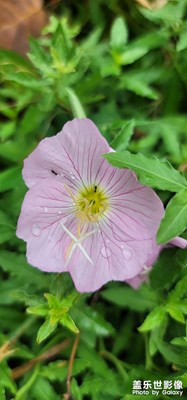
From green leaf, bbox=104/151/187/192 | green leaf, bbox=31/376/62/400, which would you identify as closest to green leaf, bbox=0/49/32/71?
green leaf, bbox=104/151/187/192

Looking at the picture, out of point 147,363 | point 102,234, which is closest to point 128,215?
point 102,234

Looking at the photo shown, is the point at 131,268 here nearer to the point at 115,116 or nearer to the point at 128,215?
the point at 128,215

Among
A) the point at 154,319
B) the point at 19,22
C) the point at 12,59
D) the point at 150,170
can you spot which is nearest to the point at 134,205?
the point at 150,170

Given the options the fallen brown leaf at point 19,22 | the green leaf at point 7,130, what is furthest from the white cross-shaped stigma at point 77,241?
the fallen brown leaf at point 19,22

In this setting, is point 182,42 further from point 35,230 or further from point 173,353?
point 173,353

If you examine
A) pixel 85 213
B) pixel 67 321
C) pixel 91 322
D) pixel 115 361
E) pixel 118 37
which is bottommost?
pixel 115 361

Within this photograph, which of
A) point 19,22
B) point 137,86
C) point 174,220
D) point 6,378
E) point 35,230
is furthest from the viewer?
point 19,22
